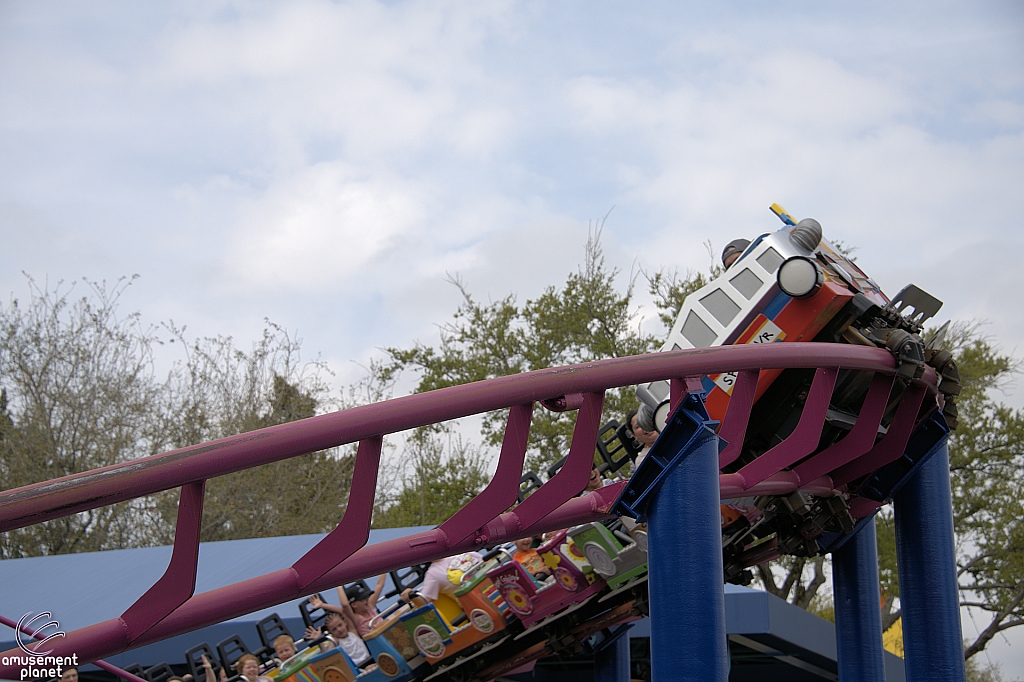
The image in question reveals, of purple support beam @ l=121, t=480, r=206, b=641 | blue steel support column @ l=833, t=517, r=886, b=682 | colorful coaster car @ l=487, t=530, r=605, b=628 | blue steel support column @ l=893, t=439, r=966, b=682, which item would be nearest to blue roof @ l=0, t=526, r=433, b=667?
colorful coaster car @ l=487, t=530, r=605, b=628

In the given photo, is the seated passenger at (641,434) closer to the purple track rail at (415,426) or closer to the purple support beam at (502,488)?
the purple track rail at (415,426)

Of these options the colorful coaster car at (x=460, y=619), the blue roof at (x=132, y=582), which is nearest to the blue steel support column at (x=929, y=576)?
the colorful coaster car at (x=460, y=619)

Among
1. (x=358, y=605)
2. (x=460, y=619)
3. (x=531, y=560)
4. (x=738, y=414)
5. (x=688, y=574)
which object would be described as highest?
(x=738, y=414)

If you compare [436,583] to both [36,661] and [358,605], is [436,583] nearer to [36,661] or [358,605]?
[358,605]

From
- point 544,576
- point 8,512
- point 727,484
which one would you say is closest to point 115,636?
point 8,512

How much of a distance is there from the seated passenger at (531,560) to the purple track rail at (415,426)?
199cm

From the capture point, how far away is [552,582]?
23.1 ft

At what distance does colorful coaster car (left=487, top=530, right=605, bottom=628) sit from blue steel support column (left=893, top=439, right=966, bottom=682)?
2.06 metres

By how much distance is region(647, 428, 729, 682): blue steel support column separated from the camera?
4324 mm

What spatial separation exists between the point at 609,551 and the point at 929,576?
2072mm

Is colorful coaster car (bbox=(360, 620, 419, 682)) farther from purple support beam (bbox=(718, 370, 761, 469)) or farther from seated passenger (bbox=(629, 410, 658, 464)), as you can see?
purple support beam (bbox=(718, 370, 761, 469))

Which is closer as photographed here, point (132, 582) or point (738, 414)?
point (738, 414)

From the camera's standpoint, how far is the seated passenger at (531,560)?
7059mm

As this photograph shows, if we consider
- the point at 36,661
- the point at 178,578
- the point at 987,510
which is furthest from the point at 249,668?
the point at 987,510
